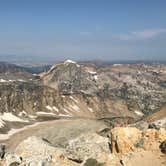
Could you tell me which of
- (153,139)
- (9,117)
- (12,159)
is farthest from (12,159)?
(9,117)

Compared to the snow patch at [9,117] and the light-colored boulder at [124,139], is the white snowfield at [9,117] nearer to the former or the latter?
the snow patch at [9,117]

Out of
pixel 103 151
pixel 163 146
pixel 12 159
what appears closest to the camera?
pixel 163 146

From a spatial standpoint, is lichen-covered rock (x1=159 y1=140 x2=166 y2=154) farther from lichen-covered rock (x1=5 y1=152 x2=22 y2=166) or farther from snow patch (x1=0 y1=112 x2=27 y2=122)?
snow patch (x1=0 y1=112 x2=27 y2=122)

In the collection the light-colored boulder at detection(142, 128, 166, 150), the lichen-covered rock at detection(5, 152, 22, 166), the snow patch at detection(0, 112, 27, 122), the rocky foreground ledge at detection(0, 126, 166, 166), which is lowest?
the snow patch at detection(0, 112, 27, 122)

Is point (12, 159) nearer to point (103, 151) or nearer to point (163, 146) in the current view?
point (103, 151)

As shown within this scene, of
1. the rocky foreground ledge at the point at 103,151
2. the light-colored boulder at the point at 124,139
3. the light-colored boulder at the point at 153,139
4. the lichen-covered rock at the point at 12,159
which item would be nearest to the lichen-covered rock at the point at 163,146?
the rocky foreground ledge at the point at 103,151

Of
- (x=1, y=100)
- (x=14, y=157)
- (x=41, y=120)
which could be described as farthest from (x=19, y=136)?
(x=14, y=157)

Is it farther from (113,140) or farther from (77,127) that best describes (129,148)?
(77,127)

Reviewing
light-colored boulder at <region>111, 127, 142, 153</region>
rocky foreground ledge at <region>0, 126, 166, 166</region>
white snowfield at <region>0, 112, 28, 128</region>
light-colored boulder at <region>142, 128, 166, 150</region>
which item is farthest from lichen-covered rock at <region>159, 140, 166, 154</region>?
white snowfield at <region>0, 112, 28, 128</region>

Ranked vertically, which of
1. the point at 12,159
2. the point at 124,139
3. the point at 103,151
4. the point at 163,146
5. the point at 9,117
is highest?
the point at 124,139
